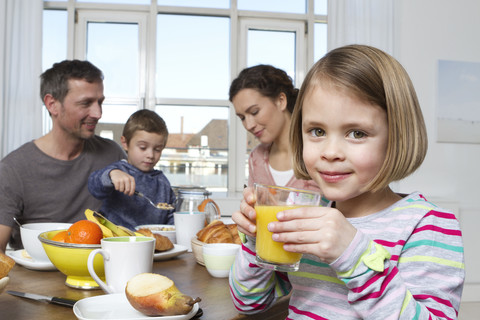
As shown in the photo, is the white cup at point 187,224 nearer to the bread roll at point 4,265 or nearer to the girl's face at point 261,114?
the bread roll at point 4,265

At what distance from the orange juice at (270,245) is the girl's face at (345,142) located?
0.15 meters

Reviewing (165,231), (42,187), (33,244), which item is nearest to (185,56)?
(42,187)

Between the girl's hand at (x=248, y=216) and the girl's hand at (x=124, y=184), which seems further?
the girl's hand at (x=124, y=184)

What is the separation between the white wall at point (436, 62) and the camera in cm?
406

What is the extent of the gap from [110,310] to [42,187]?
158cm

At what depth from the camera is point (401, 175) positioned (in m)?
0.83

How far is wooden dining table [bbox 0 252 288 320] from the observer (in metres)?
0.82

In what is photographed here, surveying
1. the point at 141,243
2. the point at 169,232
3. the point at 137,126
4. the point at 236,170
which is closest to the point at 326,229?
the point at 141,243

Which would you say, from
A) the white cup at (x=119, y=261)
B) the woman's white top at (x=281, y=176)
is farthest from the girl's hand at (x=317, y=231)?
the woman's white top at (x=281, y=176)

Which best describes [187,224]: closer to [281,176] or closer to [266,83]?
[281,176]

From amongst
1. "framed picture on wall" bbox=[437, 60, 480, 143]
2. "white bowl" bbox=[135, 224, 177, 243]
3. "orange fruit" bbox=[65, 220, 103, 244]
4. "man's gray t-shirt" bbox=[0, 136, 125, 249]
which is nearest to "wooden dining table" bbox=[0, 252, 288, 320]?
"orange fruit" bbox=[65, 220, 103, 244]

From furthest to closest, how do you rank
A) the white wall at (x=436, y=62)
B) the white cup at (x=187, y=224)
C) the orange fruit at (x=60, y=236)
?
the white wall at (x=436, y=62) → the white cup at (x=187, y=224) → the orange fruit at (x=60, y=236)

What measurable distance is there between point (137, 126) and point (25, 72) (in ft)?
6.81

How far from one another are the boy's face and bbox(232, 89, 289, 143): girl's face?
51 centimetres
